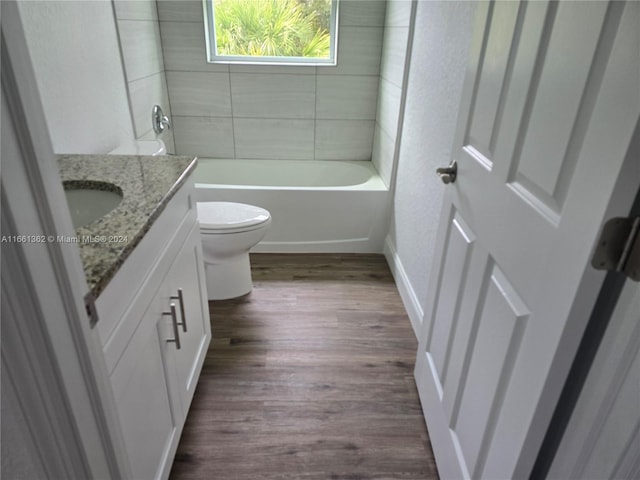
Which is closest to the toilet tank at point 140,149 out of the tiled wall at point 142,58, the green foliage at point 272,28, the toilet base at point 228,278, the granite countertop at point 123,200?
the tiled wall at point 142,58

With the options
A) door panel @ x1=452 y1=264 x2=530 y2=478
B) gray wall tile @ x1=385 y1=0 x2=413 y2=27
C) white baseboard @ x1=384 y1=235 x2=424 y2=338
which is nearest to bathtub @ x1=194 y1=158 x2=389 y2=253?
white baseboard @ x1=384 y1=235 x2=424 y2=338

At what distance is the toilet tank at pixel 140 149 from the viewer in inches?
79.3

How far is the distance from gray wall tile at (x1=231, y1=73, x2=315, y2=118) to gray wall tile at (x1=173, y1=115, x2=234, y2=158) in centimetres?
16

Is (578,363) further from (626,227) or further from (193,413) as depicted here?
(193,413)

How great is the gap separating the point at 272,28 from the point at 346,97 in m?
0.69

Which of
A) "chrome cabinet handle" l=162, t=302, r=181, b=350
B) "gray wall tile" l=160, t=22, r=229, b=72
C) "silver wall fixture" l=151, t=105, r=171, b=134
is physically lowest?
"chrome cabinet handle" l=162, t=302, r=181, b=350

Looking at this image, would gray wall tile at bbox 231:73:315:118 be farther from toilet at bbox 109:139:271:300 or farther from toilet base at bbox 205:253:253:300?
toilet base at bbox 205:253:253:300

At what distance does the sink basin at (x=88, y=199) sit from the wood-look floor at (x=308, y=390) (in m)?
0.82

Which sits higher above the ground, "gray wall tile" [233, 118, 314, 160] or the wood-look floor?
"gray wall tile" [233, 118, 314, 160]

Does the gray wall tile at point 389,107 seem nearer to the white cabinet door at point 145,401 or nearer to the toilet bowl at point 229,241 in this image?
the toilet bowl at point 229,241

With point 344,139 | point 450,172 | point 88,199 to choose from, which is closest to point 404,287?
point 450,172

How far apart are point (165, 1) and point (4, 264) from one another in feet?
9.12

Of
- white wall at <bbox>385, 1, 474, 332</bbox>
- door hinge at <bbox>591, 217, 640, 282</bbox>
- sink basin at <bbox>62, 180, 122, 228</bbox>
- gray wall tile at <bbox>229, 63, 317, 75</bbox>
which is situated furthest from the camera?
gray wall tile at <bbox>229, 63, 317, 75</bbox>

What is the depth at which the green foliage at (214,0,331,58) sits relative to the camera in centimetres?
277
